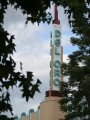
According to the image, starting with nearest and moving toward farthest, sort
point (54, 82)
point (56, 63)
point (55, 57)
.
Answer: point (54, 82) < point (56, 63) < point (55, 57)

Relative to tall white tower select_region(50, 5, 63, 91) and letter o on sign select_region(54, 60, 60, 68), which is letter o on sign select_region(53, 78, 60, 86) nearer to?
tall white tower select_region(50, 5, 63, 91)

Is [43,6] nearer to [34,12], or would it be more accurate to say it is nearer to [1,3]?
[34,12]

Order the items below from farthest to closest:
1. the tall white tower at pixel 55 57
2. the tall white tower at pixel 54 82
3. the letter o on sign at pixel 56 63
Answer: the letter o on sign at pixel 56 63 → the tall white tower at pixel 55 57 → the tall white tower at pixel 54 82

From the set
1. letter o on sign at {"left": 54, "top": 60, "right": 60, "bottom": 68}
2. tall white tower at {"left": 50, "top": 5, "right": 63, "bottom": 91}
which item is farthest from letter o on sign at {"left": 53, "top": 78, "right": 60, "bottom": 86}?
letter o on sign at {"left": 54, "top": 60, "right": 60, "bottom": 68}

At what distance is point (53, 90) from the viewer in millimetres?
35094

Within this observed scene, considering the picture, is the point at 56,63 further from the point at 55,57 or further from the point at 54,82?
the point at 54,82

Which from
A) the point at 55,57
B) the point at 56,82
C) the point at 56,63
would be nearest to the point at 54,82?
the point at 56,82

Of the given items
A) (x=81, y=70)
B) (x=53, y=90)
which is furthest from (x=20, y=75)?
(x=53, y=90)

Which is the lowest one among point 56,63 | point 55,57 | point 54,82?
point 54,82

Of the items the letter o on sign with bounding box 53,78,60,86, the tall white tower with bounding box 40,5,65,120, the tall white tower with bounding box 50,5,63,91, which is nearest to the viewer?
the tall white tower with bounding box 40,5,65,120

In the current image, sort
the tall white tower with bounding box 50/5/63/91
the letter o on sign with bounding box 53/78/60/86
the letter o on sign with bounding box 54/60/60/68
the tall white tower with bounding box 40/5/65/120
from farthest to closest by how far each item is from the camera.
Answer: the letter o on sign with bounding box 54/60/60/68 < the tall white tower with bounding box 50/5/63/91 < the letter o on sign with bounding box 53/78/60/86 < the tall white tower with bounding box 40/5/65/120

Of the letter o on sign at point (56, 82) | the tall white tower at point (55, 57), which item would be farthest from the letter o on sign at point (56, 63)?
the letter o on sign at point (56, 82)

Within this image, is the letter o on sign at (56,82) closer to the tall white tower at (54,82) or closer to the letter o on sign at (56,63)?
the tall white tower at (54,82)

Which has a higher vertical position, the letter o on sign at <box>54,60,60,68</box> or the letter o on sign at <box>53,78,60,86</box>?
the letter o on sign at <box>54,60,60,68</box>
